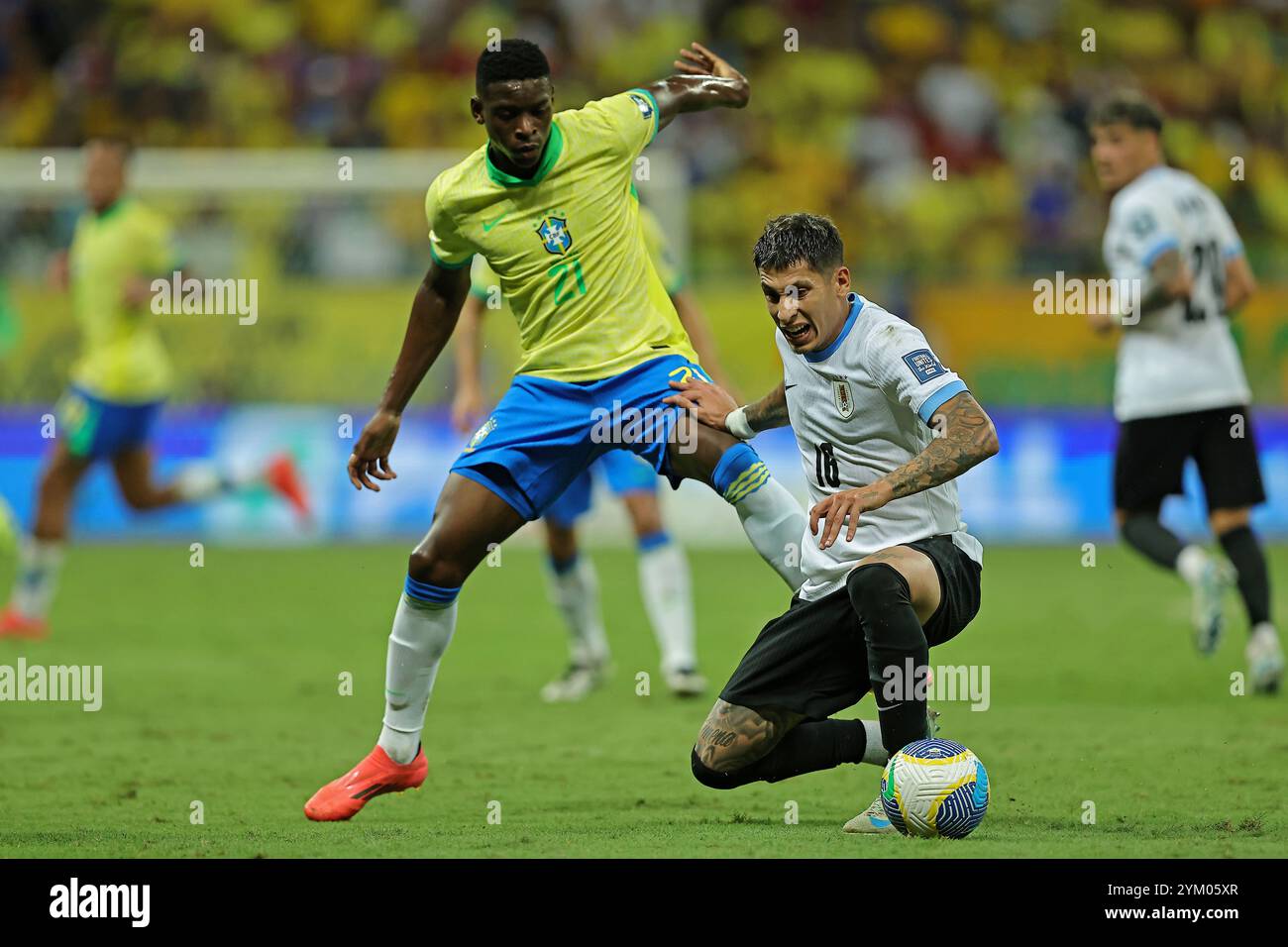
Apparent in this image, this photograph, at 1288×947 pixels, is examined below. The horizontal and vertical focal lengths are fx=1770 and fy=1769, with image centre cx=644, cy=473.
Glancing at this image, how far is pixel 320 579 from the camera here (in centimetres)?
1388

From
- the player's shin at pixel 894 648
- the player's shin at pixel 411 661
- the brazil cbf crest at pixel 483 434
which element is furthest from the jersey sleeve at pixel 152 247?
the player's shin at pixel 894 648

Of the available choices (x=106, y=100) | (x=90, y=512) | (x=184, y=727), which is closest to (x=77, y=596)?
(x=90, y=512)

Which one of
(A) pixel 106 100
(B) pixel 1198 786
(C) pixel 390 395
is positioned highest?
(A) pixel 106 100

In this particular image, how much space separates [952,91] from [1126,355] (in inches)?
479

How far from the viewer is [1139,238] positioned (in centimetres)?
868

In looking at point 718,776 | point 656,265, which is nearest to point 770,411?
point 718,776

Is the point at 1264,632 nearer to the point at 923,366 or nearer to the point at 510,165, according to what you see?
the point at 923,366

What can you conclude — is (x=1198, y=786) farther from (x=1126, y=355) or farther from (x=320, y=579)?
(x=320, y=579)

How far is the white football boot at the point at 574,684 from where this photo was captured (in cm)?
859

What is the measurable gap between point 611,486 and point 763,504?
10.2 feet

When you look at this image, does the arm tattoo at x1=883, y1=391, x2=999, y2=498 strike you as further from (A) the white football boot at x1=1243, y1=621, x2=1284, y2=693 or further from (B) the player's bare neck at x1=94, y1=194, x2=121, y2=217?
(B) the player's bare neck at x1=94, y1=194, x2=121, y2=217

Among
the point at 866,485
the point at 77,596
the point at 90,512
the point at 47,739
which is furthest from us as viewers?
the point at 90,512

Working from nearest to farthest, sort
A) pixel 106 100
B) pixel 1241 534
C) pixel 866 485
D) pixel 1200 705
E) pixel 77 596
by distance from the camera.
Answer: pixel 866 485, pixel 1200 705, pixel 1241 534, pixel 77 596, pixel 106 100

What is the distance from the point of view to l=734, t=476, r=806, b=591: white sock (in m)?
5.80
